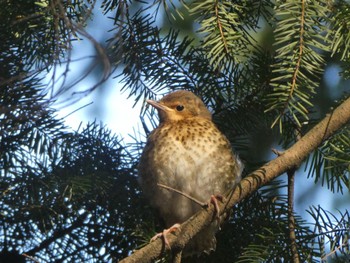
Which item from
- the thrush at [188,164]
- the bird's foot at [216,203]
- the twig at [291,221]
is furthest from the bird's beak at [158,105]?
the twig at [291,221]

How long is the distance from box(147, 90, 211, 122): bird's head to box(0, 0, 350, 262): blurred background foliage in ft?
0.69

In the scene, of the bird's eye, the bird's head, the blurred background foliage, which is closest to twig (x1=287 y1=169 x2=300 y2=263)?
the blurred background foliage

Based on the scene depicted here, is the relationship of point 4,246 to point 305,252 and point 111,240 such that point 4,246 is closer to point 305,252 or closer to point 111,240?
point 111,240

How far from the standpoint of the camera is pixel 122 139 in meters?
2.74

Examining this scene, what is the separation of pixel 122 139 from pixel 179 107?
0.49 m

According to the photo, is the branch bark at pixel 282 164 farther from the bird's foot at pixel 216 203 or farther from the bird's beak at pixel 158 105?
the bird's beak at pixel 158 105

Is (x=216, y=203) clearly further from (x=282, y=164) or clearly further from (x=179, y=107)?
(x=179, y=107)

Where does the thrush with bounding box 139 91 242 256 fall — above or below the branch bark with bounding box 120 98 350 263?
above

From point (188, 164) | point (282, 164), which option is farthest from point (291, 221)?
point (188, 164)

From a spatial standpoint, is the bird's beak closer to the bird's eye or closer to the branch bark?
the bird's eye

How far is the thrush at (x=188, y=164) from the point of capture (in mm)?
2893

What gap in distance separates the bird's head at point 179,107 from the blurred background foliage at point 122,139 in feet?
0.69

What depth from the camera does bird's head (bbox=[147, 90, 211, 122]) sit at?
2.94 m

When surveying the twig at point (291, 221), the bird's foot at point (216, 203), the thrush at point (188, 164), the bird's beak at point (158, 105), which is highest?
the bird's beak at point (158, 105)
